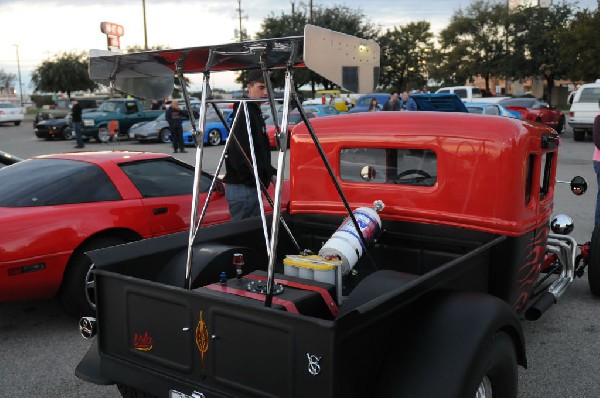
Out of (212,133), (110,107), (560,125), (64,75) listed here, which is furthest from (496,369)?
(64,75)

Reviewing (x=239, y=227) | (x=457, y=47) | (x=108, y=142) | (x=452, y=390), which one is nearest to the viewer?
(x=452, y=390)

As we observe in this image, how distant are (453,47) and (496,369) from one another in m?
54.3

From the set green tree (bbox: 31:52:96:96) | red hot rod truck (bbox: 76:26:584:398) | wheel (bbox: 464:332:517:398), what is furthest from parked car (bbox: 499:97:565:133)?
green tree (bbox: 31:52:96:96)

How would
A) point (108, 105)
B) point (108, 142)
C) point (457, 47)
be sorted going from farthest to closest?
point (457, 47)
point (108, 105)
point (108, 142)

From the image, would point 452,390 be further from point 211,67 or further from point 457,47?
point 457,47

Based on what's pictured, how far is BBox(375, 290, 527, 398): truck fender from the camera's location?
95.5 inches

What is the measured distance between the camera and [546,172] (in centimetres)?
446

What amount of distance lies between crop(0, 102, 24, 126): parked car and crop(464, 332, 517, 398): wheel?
35.7 metres

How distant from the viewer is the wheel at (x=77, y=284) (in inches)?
184

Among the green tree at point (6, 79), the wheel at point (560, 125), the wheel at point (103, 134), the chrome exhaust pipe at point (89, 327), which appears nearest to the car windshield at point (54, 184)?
the chrome exhaust pipe at point (89, 327)

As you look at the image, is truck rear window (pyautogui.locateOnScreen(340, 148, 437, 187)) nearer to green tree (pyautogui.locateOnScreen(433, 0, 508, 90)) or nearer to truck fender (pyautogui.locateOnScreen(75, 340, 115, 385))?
truck fender (pyautogui.locateOnScreen(75, 340, 115, 385))

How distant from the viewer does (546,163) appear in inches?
175

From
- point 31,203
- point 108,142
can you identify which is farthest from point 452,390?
point 108,142

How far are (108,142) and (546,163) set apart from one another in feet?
65.9
